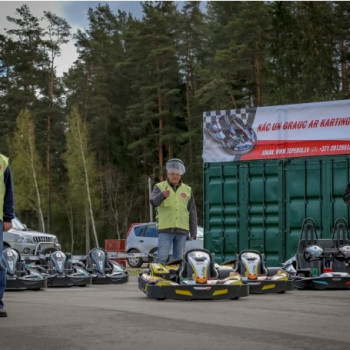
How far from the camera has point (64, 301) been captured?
11.8m

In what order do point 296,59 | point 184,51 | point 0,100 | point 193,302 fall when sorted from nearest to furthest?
point 193,302 → point 296,59 → point 184,51 → point 0,100

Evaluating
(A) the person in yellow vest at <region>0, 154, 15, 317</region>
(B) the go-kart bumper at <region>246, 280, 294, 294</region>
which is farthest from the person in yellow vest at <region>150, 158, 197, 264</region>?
(A) the person in yellow vest at <region>0, 154, 15, 317</region>

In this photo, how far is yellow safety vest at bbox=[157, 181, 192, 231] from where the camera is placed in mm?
13625

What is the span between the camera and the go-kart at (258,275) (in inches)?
513

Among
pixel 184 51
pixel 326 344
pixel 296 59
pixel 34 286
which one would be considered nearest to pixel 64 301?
pixel 34 286

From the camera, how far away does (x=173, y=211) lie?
44.8ft

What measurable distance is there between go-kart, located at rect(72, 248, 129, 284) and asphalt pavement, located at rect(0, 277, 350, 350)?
4274 millimetres

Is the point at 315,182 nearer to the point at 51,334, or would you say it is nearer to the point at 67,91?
the point at 51,334

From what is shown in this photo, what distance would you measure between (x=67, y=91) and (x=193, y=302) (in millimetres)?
68408

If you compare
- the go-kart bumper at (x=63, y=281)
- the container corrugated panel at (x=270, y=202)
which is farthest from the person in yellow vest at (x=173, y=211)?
the container corrugated panel at (x=270, y=202)

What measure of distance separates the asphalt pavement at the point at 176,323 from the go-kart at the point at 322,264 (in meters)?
1.51

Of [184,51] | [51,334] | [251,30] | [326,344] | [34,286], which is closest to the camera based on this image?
[326,344]

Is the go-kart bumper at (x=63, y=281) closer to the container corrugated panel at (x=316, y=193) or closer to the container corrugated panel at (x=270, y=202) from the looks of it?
the container corrugated panel at (x=270, y=202)

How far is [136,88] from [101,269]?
54403 mm
